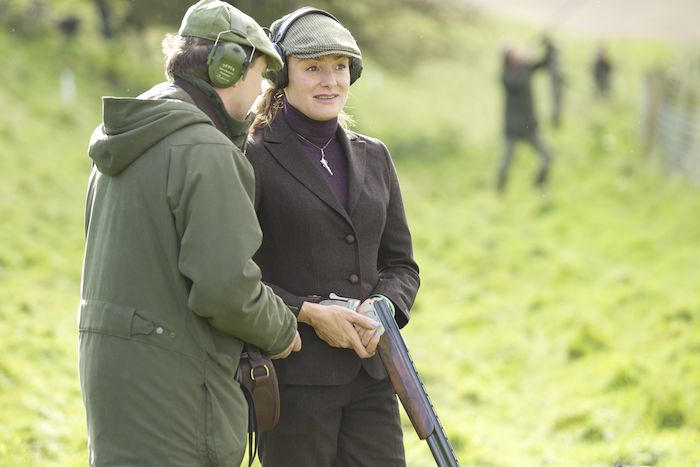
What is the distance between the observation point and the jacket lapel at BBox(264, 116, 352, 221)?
11.1ft

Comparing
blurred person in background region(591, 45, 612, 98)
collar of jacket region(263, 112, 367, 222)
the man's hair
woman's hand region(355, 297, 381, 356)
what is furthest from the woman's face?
blurred person in background region(591, 45, 612, 98)

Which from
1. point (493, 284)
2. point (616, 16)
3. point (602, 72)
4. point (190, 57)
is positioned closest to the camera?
point (190, 57)

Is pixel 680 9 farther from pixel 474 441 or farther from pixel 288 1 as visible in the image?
pixel 474 441

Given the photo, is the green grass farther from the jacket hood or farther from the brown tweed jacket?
the jacket hood

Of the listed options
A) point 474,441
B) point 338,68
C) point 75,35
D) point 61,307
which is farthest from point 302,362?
point 75,35

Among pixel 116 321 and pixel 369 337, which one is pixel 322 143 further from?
pixel 116 321

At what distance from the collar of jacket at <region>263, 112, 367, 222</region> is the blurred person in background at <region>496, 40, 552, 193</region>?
12560mm

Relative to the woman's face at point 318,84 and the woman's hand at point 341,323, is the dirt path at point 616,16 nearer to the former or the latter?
the woman's face at point 318,84

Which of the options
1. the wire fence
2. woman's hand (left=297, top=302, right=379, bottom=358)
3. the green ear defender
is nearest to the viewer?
A: the green ear defender

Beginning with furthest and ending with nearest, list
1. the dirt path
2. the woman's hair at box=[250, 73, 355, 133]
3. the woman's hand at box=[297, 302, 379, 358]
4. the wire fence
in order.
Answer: the dirt path, the wire fence, the woman's hair at box=[250, 73, 355, 133], the woman's hand at box=[297, 302, 379, 358]

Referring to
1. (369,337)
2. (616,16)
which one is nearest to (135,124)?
(369,337)

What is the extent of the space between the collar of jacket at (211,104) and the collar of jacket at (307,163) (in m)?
0.45

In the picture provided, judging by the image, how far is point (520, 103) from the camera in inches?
631

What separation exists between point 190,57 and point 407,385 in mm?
1332
